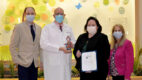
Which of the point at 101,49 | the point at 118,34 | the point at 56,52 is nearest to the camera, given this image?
the point at 101,49

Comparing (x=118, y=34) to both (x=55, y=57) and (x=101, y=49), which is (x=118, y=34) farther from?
(x=55, y=57)

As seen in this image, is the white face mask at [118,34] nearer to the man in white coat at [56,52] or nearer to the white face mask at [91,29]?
the white face mask at [91,29]

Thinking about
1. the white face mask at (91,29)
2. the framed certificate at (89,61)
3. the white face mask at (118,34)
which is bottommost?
the framed certificate at (89,61)

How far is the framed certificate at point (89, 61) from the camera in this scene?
11.0 ft

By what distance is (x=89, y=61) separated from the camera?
338cm

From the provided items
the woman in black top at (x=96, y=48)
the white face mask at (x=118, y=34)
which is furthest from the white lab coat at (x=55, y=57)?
the white face mask at (x=118, y=34)

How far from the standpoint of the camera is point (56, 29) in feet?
13.0

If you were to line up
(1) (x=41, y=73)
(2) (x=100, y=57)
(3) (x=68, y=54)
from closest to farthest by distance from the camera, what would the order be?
1. (2) (x=100, y=57)
2. (3) (x=68, y=54)
3. (1) (x=41, y=73)

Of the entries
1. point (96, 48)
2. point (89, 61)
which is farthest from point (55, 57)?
point (96, 48)

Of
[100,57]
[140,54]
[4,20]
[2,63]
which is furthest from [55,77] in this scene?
[4,20]

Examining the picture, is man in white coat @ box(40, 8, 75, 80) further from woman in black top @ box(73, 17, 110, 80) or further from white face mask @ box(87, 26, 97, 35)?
white face mask @ box(87, 26, 97, 35)

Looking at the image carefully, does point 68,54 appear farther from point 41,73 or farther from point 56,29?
point 41,73

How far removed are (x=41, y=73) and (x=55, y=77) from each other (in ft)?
5.92

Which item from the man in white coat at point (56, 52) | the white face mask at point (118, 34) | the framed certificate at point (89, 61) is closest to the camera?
the framed certificate at point (89, 61)
